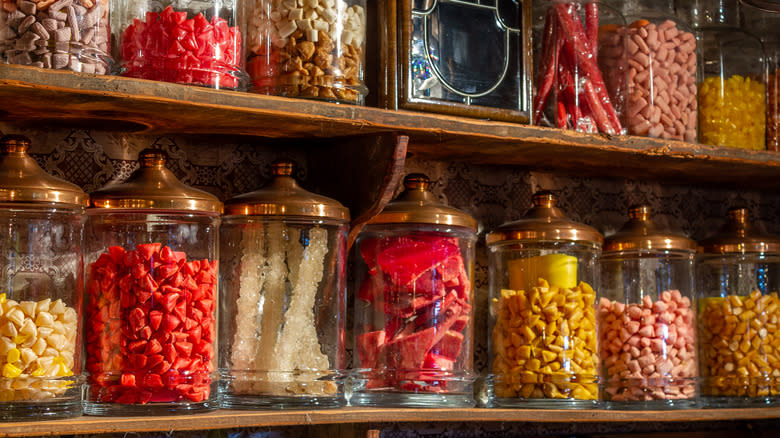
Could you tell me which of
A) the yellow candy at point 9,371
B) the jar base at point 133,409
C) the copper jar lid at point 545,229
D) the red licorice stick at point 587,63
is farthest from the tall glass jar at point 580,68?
the yellow candy at point 9,371

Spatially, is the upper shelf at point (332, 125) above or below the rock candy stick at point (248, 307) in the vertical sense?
above

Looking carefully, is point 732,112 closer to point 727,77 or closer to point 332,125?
point 727,77

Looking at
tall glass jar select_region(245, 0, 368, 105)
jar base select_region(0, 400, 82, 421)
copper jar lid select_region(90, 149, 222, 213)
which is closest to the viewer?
jar base select_region(0, 400, 82, 421)

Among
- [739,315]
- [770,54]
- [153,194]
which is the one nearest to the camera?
[153,194]

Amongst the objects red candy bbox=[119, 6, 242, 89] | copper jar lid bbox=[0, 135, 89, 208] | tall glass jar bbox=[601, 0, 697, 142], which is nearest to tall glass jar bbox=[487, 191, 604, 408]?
tall glass jar bbox=[601, 0, 697, 142]

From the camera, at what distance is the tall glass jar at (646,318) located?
4.89 ft

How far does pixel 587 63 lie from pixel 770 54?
463 mm

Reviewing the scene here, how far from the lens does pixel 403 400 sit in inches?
51.6

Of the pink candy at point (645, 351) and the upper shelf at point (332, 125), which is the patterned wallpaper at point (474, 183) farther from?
the pink candy at point (645, 351)

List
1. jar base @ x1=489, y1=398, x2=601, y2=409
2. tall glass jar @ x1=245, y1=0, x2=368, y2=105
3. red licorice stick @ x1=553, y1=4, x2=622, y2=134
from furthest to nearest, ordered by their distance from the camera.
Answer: red licorice stick @ x1=553, y1=4, x2=622, y2=134
jar base @ x1=489, y1=398, x2=601, y2=409
tall glass jar @ x1=245, y1=0, x2=368, y2=105

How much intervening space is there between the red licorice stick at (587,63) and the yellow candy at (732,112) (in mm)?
217

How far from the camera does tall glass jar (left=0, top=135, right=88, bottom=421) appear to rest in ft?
3.44

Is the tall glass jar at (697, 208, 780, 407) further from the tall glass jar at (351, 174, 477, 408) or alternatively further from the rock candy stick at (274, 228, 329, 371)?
the rock candy stick at (274, 228, 329, 371)

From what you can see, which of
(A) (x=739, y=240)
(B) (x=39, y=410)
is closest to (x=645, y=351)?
(A) (x=739, y=240)
